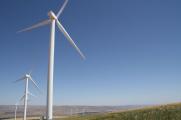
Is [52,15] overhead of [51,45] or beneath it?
overhead

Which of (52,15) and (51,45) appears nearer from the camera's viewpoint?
(51,45)

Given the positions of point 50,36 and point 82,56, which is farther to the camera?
point 82,56

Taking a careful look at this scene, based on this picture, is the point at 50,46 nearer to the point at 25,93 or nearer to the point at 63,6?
the point at 63,6

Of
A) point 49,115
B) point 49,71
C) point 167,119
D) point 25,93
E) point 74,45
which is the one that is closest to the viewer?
point 49,115

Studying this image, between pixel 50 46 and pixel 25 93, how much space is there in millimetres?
48516

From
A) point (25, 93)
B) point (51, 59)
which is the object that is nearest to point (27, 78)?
point (25, 93)

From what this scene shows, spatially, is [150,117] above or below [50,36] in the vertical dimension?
below

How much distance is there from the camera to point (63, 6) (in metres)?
43.1

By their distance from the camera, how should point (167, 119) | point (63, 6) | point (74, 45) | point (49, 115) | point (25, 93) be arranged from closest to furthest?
point (49, 115), point (167, 119), point (74, 45), point (63, 6), point (25, 93)

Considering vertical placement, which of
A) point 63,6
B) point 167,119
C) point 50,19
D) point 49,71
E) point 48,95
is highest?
point 63,6

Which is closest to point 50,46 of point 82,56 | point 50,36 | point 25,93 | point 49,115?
point 50,36

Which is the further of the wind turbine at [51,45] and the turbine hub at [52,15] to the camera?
the turbine hub at [52,15]

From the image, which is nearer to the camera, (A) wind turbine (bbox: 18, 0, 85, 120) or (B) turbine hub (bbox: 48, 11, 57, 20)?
(A) wind turbine (bbox: 18, 0, 85, 120)

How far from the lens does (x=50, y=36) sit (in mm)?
35781
